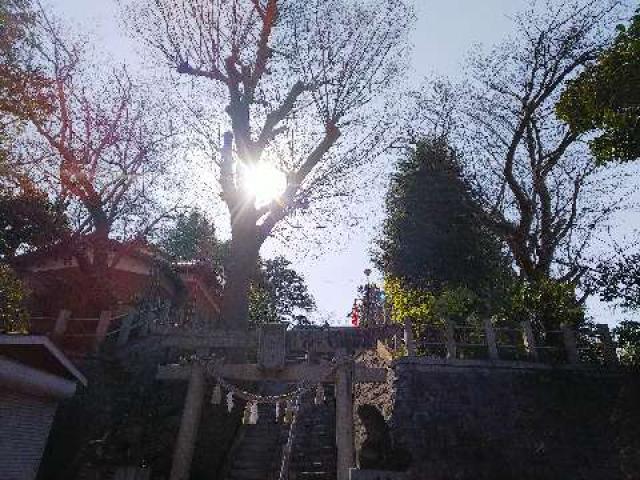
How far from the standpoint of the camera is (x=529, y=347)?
14.9m

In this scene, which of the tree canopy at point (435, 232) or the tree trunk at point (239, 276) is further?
the tree canopy at point (435, 232)

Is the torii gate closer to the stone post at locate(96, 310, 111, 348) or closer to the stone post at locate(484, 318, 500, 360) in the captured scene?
the stone post at locate(484, 318, 500, 360)

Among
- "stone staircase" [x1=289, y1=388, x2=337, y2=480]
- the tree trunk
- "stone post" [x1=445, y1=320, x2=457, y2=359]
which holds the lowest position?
"stone staircase" [x1=289, y1=388, x2=337, y2=480]

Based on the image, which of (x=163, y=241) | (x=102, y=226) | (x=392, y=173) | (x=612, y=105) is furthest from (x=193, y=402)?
(x=163, y=241)

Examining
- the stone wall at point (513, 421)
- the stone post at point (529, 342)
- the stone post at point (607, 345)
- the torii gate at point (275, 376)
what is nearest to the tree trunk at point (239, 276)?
the torii gate at point (275, 376)

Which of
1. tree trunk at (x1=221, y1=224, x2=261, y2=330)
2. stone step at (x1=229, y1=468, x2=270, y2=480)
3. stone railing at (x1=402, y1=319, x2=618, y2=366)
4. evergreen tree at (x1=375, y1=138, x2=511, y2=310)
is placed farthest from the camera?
evergreen tree at (x1=375, y1=138, x2=511, y2=310)

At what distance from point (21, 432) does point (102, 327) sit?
7.01 m

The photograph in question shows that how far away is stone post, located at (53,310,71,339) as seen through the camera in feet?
53.9

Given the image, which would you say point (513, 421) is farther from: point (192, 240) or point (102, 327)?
point (192, 240)

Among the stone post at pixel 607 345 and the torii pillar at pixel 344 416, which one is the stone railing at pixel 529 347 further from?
the torii pillar at pixel 344 416

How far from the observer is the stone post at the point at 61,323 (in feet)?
53.9

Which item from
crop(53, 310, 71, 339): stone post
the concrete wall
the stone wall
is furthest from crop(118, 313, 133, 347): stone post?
the stone wall

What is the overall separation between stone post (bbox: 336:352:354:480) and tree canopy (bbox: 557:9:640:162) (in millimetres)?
8580

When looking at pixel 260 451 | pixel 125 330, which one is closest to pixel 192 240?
pixel 125 330
